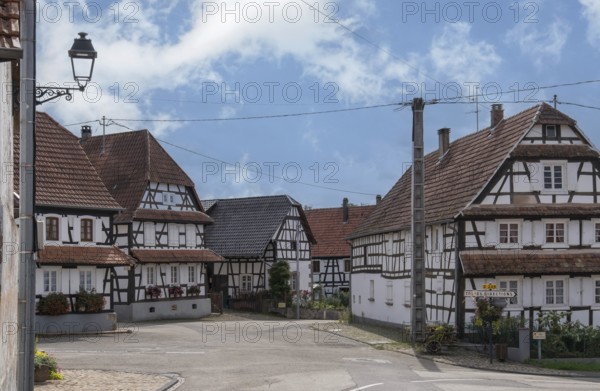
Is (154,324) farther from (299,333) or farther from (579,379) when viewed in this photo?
(579,379)

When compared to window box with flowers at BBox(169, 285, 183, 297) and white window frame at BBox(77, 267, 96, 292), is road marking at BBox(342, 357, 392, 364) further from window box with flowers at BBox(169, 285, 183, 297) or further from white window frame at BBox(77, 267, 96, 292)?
window box with flowers at BBox(169, 285, 183, 297)

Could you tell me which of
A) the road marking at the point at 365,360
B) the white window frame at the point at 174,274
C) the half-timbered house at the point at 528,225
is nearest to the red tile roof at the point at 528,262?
the half-timbered house at the point at 528,225

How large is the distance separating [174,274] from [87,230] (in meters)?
10.1

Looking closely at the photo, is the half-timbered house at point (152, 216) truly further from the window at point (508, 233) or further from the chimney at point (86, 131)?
the window at point (508, 233)

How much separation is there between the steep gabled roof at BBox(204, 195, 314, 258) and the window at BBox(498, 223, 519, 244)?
25010 mm

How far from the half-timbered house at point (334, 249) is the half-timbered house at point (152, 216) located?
1790cm

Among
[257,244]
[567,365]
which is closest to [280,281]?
[257,244]

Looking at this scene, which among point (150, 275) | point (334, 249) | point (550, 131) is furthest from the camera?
point (334, 249)

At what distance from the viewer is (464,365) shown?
87.6 feet

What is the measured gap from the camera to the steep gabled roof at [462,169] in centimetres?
3262

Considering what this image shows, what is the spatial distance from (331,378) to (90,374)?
6.18 m

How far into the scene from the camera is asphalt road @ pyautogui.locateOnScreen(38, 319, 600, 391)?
69.0 feet

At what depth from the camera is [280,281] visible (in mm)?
53500

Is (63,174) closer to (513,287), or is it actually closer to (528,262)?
(513,287)
